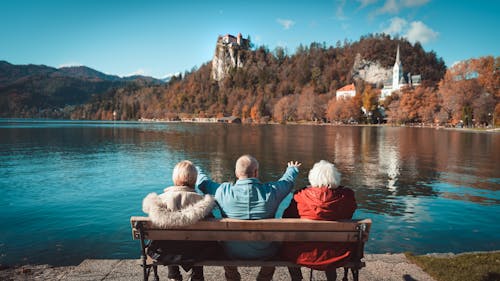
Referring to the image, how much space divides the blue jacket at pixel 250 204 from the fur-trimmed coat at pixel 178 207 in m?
0.27

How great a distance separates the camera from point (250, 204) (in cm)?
430

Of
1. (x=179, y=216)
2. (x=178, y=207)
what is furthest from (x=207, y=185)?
(x=179, y=216)

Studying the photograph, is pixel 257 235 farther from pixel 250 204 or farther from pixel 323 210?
pixel 323 210

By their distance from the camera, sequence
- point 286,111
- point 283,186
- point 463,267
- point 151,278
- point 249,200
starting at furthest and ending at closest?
1. point 286,111
2. point 463,267
3. point 151,278
4. point 283,186
5. point 249,200

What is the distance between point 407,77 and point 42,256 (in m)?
183

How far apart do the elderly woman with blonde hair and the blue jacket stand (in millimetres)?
248

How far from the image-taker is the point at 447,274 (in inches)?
229

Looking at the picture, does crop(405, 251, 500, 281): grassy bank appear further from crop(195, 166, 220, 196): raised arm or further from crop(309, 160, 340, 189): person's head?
crop(195, 166, 220, 196): raised arm

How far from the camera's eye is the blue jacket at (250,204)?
4.29 meters

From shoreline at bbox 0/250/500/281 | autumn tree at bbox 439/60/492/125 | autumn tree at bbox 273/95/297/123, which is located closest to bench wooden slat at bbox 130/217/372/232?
shoreline at bbox 0/250/500/281

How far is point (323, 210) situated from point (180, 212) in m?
1.75

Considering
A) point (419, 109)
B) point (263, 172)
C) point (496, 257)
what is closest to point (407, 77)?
point (419, 109)

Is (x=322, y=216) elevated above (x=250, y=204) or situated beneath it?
situated beneath

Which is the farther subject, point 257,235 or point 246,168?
point 246,168
